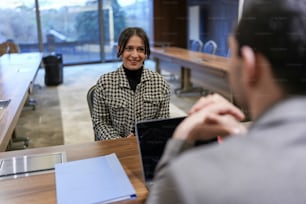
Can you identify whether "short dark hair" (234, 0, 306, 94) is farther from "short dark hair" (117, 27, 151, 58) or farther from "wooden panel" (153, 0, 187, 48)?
"wooden panel" (153, 0, 187, 48)

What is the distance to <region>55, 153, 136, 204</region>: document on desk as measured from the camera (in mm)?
903

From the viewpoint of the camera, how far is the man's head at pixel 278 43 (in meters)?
0.38

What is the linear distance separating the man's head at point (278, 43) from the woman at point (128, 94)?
4.19 ft

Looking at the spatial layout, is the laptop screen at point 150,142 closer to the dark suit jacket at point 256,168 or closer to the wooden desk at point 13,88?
the dark suit jacket at point 256,168

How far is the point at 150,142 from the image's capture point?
3.36 ft

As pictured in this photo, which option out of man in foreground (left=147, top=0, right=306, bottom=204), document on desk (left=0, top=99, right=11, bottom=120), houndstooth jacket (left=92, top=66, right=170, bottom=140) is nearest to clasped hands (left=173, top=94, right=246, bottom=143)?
man in foreground (left=147, top=0, right=306, bottom=204)

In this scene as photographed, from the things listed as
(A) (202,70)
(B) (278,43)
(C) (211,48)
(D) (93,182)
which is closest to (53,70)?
(C) (211,48)

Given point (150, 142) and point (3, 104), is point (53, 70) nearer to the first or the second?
point (3, 104)

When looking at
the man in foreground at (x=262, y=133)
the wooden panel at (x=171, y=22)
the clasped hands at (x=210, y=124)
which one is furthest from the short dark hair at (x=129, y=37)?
the wooden panel at (x=171, y=22)

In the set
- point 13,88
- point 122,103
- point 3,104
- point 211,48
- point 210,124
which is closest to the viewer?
point 210,124

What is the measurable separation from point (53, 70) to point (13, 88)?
324 centimetres

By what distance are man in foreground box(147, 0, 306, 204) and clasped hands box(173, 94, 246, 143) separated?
9cm

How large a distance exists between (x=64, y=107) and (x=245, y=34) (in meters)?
4.19

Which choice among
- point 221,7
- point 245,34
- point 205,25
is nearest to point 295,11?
point 245,34
